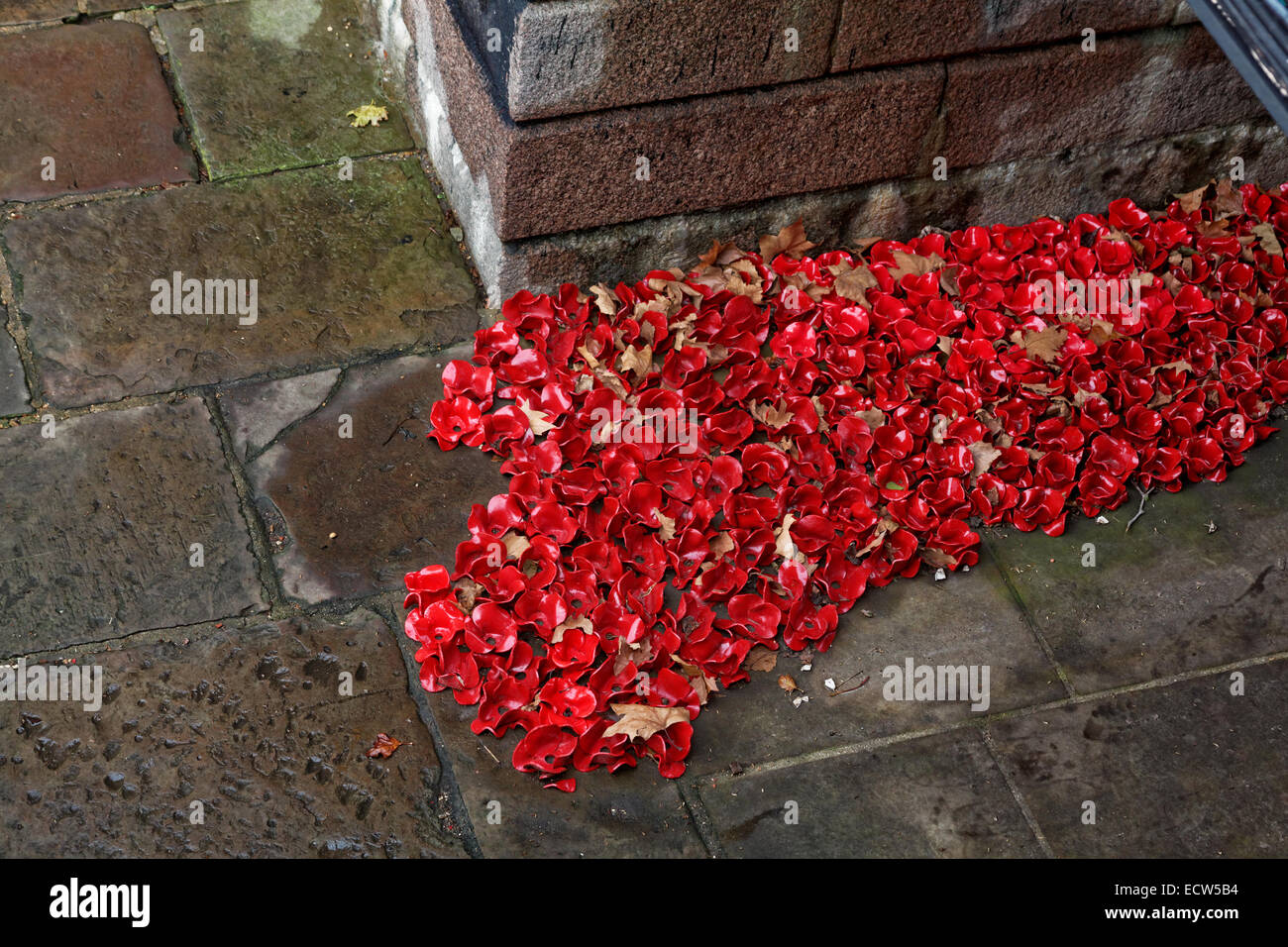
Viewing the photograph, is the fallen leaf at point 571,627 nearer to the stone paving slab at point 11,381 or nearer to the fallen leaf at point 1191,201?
the stone paving slab at point 11,381

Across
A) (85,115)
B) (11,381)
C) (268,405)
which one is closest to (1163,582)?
(268,405)

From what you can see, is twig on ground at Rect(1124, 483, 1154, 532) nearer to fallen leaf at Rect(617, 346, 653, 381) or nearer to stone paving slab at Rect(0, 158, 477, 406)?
fallen leaf at Rect(617, 346, 653, 381)

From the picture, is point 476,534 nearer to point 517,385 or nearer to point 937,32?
point 517,385

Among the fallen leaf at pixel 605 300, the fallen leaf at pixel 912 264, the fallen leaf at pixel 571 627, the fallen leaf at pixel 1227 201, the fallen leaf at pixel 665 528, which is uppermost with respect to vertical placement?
the fallen leaf at pixel 1227 201

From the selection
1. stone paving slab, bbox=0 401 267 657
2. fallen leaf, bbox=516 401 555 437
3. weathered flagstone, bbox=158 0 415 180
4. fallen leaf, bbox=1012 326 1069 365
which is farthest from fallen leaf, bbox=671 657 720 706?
weathered flagstone, bbox=158 0 415 180

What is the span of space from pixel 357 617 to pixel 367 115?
2063 mm

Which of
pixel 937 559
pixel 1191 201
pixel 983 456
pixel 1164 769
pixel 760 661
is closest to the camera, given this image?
pixel 1164 769

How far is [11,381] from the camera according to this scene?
3586 mm

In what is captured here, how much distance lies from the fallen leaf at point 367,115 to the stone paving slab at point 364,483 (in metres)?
1.12

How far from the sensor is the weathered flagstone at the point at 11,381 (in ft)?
11.6

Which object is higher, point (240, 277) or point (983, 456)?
point (240, 277)

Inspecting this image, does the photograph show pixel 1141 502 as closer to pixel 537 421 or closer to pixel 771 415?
pixel 771 415

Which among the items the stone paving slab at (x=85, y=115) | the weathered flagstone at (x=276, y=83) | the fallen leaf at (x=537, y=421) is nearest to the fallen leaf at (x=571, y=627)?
the fallen leaf at (x=537, y=421)

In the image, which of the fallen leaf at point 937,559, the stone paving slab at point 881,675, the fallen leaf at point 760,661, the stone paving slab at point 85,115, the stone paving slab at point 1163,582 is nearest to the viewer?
the stone paving slab at point 881,675
